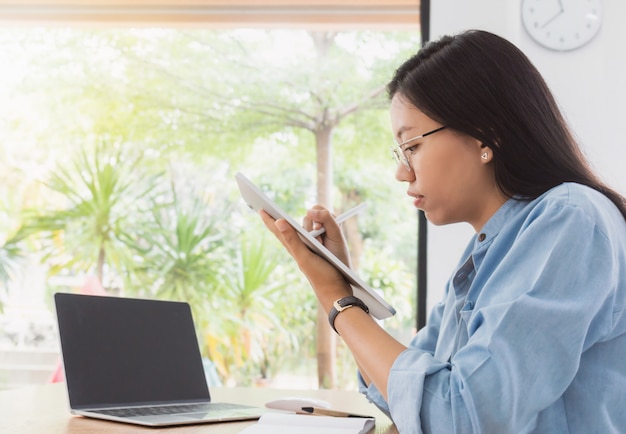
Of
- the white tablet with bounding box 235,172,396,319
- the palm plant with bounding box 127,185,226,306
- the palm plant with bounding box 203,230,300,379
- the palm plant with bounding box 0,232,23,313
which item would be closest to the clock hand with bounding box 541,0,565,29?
the white tablet with bounding box 235,172,396,319

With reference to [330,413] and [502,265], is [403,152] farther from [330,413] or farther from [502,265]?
[330,413]

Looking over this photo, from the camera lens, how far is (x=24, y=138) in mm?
5344

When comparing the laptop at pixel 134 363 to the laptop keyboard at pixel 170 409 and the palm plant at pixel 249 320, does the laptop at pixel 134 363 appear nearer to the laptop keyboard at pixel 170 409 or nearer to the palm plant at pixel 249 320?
the laptop keyboard at pixel 170 409

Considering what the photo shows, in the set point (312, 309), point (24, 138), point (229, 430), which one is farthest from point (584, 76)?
point (24, 138)

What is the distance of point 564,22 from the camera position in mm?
2979

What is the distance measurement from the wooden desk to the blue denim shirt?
405mm

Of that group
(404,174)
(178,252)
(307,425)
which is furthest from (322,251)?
(178,252)

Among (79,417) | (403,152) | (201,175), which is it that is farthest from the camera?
(201,175)

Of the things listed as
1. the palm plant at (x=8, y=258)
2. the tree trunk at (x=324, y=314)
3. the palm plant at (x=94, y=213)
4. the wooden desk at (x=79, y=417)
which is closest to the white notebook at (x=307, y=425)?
the wooden desk at (x=79, y=417)

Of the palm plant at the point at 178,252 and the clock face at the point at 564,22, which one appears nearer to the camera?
the clock face at the point at 564,22

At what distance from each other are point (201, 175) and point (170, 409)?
153 inches

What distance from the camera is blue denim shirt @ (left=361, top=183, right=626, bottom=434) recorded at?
861 mm

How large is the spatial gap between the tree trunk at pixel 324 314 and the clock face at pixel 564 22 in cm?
220

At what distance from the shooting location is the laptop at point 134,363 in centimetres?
130
